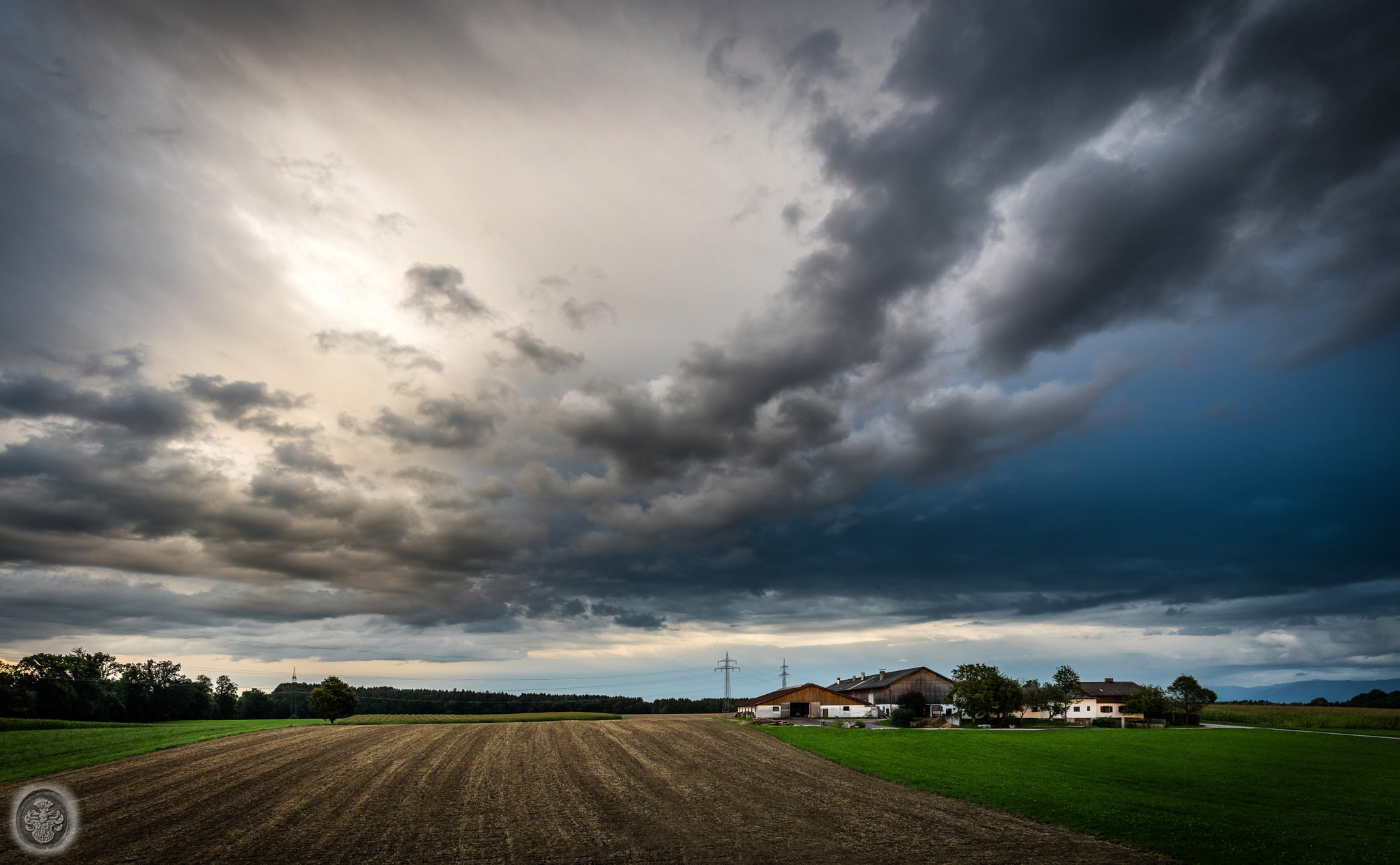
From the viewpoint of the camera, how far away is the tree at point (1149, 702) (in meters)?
104

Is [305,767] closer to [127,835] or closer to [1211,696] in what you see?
[127,835]

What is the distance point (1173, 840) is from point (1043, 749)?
111 ft

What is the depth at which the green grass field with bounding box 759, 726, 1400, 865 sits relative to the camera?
2384 centimetres


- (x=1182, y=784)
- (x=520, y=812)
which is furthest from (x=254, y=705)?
(x=1182, y=784)

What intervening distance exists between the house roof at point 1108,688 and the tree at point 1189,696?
60.1ft

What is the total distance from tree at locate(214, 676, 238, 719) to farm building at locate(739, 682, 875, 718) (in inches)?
4558

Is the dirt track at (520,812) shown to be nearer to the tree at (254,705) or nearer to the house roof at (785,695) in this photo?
the house roof at (785,695)

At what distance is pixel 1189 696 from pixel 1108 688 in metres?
27.9

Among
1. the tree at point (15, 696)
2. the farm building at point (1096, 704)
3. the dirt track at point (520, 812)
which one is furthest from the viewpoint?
the farm building at point (1096, 704)

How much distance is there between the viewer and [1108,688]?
437ft

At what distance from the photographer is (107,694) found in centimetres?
11200

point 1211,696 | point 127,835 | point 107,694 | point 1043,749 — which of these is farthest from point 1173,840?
point 107,694

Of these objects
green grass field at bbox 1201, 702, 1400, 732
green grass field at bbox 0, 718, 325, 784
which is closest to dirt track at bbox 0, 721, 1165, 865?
green grass field at bbox 0, 718, 325, 784

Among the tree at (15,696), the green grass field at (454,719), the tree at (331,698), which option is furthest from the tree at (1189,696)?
the tree at (15,696)
